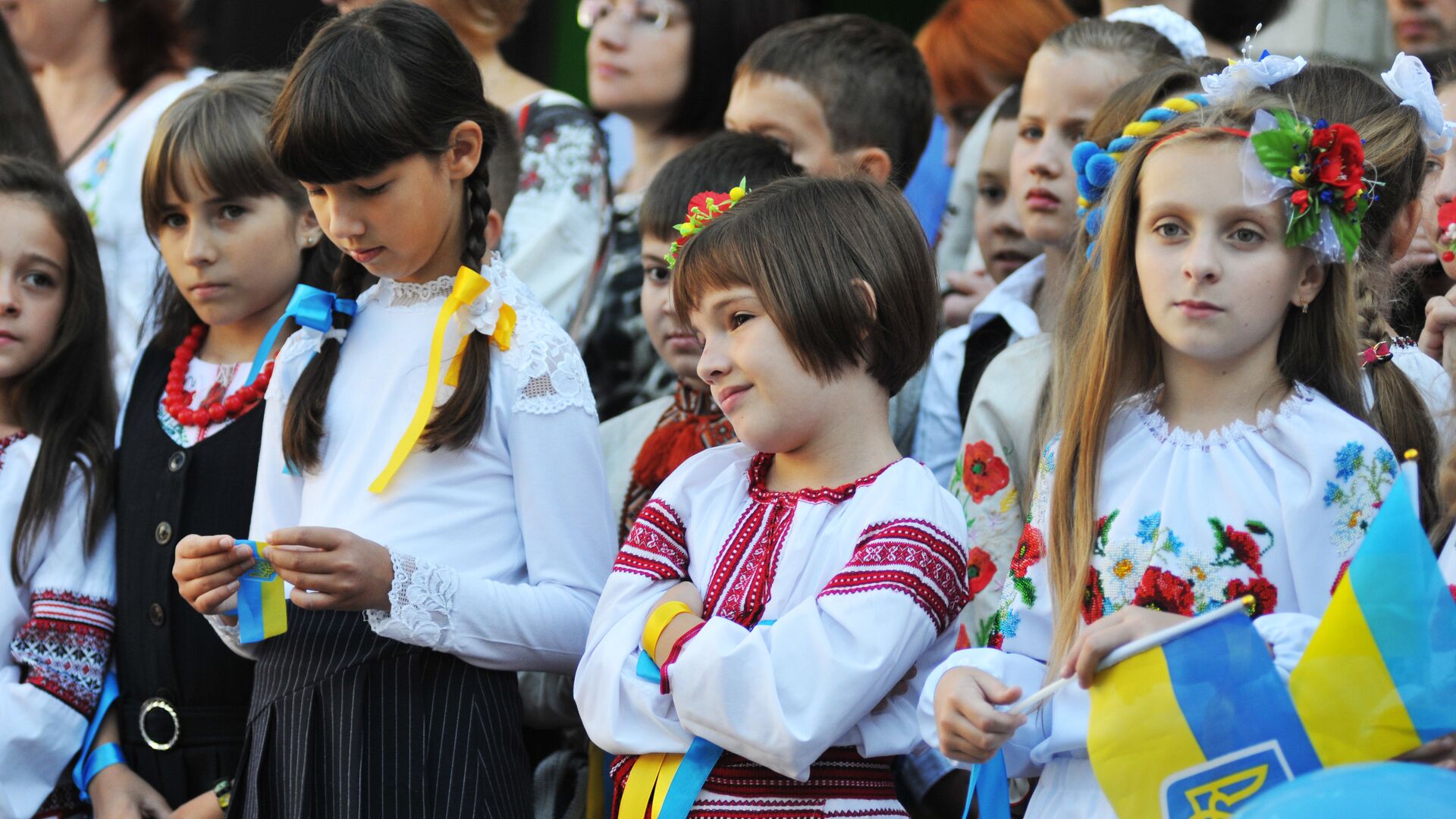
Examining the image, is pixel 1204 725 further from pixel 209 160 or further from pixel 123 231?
pixel 123 231

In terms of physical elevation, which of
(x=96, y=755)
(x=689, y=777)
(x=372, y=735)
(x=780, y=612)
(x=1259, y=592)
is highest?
(x=1259, y=592)

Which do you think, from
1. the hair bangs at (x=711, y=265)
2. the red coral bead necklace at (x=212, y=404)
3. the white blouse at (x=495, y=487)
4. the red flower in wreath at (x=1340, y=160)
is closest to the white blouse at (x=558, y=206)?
the red coral bead necklace at (x=212, y=404)

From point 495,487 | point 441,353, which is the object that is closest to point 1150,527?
Result: point 495,487

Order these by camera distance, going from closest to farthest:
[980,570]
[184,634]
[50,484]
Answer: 1. [980,570]
2. [184,634]
3. [50,484]

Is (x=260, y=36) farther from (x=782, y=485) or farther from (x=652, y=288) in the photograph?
(x=782, y=485)

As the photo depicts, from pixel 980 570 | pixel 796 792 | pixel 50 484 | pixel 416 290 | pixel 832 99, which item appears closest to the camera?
pixel 796 792

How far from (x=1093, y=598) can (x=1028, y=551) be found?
0.16 metres

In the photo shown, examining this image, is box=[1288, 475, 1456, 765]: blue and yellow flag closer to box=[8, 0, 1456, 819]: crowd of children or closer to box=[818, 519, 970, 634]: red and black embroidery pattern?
box=[8, 0, 1456, 819]: crowd of children

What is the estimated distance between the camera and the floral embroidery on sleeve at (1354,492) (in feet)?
7.14

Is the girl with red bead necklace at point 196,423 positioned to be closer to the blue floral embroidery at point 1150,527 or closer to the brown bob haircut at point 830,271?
the brown bob haircut at point 830,271

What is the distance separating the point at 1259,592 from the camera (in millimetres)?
2221

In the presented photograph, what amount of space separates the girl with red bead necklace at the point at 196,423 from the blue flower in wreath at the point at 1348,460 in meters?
2.07

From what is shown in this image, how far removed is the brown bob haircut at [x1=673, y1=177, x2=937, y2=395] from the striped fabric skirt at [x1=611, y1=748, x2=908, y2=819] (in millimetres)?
619

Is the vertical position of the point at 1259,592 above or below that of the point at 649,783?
above
